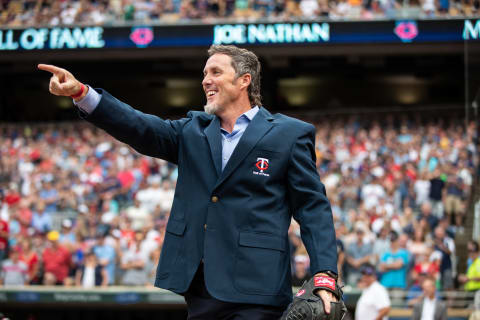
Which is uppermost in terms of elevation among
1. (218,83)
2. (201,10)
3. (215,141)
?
(201,10)

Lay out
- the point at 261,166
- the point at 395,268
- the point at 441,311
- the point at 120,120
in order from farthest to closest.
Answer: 1. the point at 395,268
2. the point at 441,311
3. the point at 261,166
4. the point at 120,120

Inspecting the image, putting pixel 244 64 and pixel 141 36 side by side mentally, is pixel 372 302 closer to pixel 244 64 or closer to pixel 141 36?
pixel 244 64

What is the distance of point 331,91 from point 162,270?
23793 mm

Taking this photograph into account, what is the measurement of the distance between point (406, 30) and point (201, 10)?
5857 mm

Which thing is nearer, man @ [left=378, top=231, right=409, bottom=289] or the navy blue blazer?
the navy blue blazer

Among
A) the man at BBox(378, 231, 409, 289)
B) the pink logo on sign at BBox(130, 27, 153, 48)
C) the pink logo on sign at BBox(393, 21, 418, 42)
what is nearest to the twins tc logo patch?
the man at BBox(378, 231, 409, 289)

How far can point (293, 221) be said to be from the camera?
44.2 feet

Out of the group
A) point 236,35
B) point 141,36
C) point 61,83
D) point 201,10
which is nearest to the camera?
point 61,83

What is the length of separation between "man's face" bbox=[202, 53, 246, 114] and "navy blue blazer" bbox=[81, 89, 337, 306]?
4.4 inches

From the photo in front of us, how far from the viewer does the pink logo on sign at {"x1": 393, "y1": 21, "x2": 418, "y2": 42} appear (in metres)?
20.7

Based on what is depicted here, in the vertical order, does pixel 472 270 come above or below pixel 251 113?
below

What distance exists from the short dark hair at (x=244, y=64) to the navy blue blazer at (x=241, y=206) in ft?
0.70

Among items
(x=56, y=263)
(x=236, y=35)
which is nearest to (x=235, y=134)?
(x=56, y=263)

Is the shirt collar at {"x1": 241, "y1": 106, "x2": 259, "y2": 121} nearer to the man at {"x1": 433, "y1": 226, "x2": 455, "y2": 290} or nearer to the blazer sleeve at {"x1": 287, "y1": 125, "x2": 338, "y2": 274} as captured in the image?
the blazer sleeve at {"x1": 287, "y1": 125, "x2": 338, "y2": 274}
